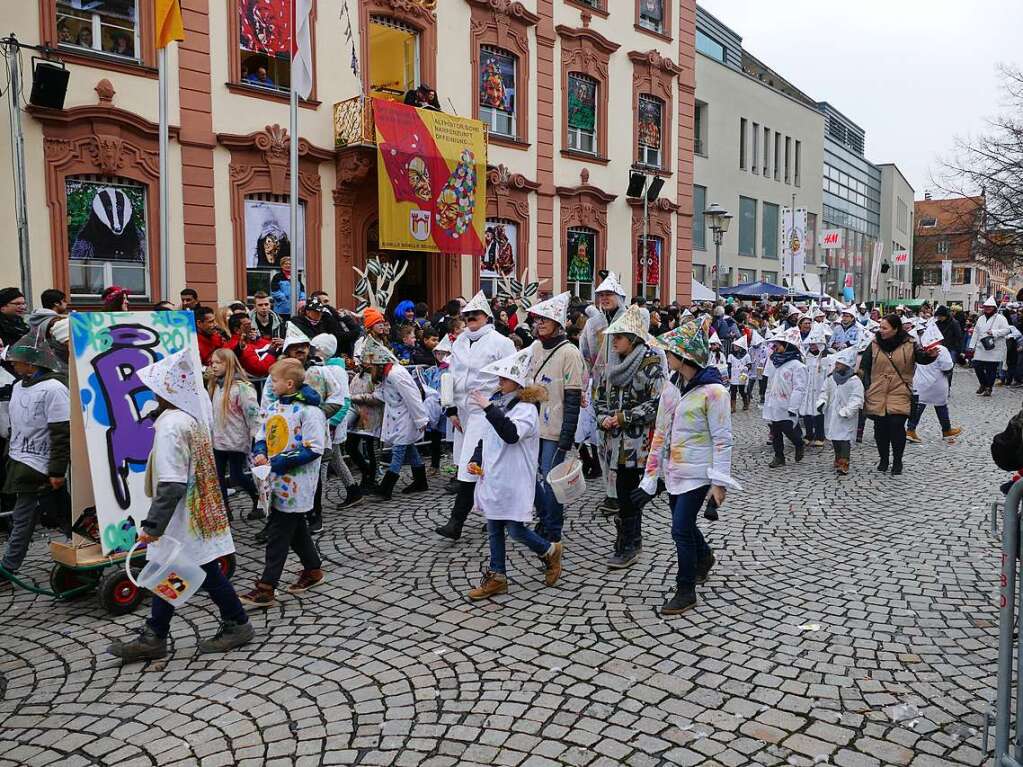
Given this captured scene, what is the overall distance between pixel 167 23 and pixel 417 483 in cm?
728

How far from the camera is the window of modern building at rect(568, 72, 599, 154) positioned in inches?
843

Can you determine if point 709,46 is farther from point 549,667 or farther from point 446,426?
point 549,667

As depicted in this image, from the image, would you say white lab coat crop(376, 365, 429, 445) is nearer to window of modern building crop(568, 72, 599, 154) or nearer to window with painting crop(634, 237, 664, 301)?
window of modern building crop(568, 72, 599, 154)

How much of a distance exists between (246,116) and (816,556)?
41.8 ft

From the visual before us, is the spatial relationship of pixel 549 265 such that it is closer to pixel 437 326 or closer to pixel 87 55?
pixel 437 326

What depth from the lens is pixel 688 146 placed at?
2534 cm

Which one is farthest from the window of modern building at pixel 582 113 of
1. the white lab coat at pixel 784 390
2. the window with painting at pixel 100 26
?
the white lab coat at pixel 784 390

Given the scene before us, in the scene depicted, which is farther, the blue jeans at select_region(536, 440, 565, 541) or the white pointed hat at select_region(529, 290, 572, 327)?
the white pointed hat at select_region(529, 290, 572, 327)

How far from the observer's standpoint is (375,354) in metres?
8.38

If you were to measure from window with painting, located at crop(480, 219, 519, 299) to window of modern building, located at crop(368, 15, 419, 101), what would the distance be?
3622 mm

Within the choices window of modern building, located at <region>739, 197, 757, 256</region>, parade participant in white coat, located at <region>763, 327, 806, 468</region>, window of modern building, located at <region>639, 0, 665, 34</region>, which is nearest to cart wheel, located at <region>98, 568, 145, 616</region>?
parade participant in white coat, located at <region>763, 327, 806, 468</region>

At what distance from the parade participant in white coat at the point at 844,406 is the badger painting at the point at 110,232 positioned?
11068mm

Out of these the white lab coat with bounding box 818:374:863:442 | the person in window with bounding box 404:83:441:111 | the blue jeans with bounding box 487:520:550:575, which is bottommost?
the blue jeans with bounding box 487:520:550:575

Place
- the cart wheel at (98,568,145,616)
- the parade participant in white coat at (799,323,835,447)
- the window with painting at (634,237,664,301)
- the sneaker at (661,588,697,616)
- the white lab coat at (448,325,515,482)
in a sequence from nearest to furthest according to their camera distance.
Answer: the sneaker at (661,588,697,616) → the cart wheel at (98,568,145,616) → the white lab coat at (448,325,515,482) → the parade participant in white coat at (799,323,835,447) → the window with painting at (634,237,664,301)
